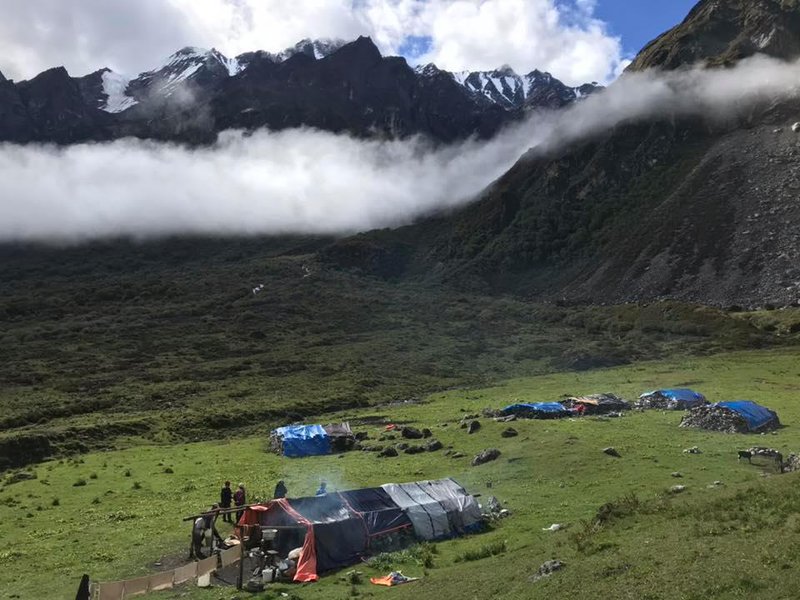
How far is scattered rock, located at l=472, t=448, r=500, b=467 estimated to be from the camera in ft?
155

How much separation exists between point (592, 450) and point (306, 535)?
72.3ft

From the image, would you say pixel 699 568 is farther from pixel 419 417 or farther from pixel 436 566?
pixel 419 417

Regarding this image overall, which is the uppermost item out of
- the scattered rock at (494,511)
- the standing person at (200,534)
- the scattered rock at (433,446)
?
the standing person at (200,534)

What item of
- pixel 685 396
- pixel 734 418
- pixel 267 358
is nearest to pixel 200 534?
pixel 734 418

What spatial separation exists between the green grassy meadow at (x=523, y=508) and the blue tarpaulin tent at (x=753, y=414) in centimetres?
170

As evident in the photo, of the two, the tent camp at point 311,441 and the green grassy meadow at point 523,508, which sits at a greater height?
the green grassy meadow at point 523,508

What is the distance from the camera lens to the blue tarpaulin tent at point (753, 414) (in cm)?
5025

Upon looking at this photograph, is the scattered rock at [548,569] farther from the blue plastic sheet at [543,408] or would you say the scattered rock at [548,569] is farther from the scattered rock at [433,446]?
the blue plastic sheet at [543,408]

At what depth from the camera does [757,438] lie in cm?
4666

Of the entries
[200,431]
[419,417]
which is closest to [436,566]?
[419,417]

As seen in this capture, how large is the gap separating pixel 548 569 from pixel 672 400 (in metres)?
48.6

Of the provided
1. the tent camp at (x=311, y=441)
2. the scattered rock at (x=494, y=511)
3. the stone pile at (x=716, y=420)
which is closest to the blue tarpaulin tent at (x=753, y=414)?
the stone pile at (x=716, y=420)

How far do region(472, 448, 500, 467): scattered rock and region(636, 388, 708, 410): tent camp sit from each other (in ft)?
87.1

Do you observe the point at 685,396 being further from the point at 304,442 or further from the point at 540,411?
the point at 304,442
